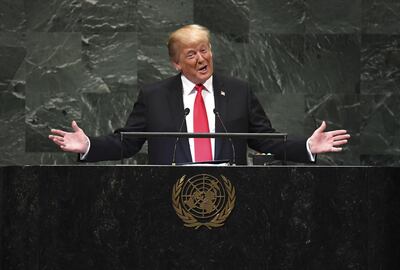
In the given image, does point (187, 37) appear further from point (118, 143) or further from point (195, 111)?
point (118, 143)

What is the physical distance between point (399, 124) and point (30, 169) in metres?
4.03

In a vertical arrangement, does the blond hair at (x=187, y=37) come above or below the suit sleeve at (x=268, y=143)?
above

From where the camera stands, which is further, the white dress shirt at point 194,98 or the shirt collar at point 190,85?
the shirt collar at point 190,85

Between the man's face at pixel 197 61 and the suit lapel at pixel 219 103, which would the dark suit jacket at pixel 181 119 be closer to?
the suit lapel at pixel 219 103

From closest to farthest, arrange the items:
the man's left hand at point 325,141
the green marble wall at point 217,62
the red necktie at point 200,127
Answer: the man's left hand at point 325,141 → the red necktie at point 200,127 → the green marble wall at point 217,62

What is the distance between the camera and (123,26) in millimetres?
6602

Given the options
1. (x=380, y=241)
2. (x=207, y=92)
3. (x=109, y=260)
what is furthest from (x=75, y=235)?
(x=207, y=92)

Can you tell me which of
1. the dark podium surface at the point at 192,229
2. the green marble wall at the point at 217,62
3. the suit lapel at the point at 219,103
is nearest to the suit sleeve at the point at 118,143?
the suit lapel at the point at 219,103

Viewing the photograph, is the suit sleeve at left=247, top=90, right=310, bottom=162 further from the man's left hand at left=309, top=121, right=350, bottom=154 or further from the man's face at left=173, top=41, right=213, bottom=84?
the man's face at left=173, top=41, right=213, bottom=84

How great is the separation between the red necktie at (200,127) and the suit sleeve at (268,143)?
0.27m

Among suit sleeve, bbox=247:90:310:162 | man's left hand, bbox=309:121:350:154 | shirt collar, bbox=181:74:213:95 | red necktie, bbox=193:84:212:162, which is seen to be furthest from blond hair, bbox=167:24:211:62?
man's left hand, bbox=309:121:350:154

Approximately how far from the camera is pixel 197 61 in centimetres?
481

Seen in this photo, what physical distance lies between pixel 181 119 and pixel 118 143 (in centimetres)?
43

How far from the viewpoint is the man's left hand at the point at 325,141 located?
4.01 meters
